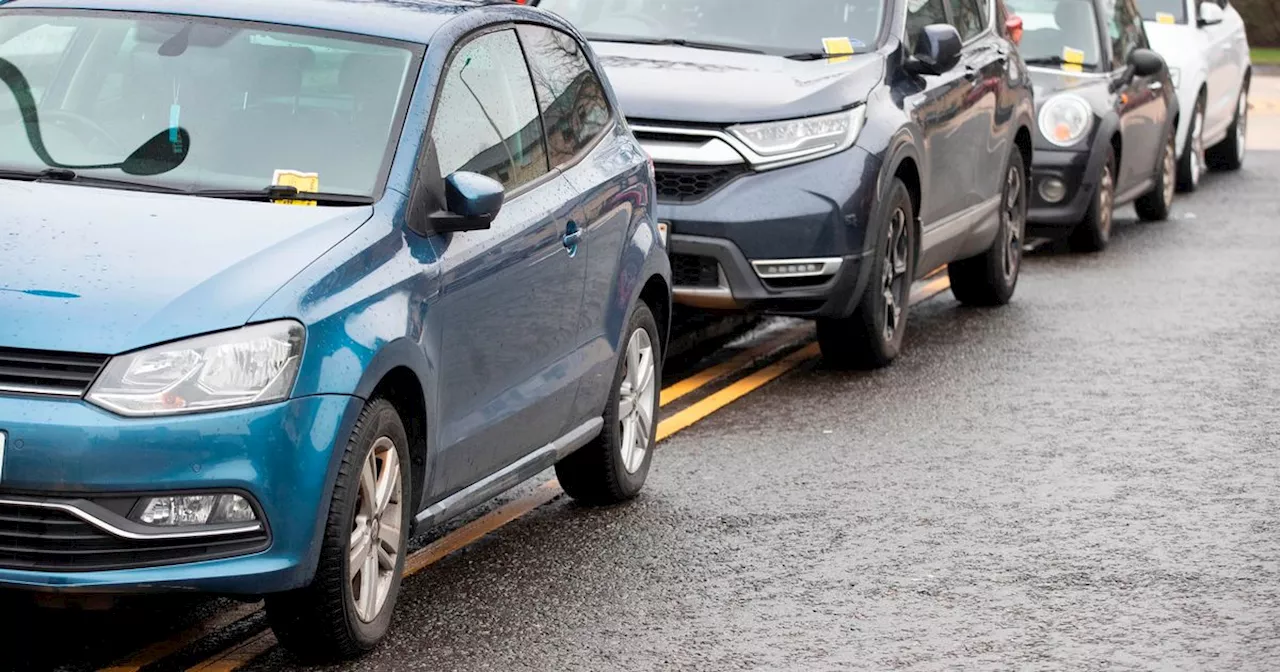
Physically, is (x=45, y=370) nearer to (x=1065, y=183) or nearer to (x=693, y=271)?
(x=693, y=271)

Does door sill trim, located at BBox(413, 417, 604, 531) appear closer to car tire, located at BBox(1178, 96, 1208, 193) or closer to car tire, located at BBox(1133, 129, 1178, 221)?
car tire, located at BBox(1133, 129, 1178, 221)

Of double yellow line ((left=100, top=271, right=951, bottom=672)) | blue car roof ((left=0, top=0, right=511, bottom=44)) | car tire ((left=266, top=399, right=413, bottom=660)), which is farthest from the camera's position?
blue car roof ((left=0, top=0, right=511, bottom=44))

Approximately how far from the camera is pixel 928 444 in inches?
355

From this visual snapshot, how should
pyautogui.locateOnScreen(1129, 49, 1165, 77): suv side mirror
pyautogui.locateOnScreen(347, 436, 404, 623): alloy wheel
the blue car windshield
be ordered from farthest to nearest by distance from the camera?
pyautogui.locateOnScreen(1129, 49, 1165, 77): suv side mirror < the blue car windshield < pyautogui.locateOnScreen(347, 436, 404, 623): alloy wheel

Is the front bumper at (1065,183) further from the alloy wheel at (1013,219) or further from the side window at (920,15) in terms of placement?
the side window at (920,15)

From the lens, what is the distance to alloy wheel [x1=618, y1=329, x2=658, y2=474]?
7871 mm

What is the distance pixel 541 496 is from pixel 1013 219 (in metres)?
5.68

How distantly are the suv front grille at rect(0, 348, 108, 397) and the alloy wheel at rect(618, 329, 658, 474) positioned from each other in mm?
2800

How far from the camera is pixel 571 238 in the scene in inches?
276

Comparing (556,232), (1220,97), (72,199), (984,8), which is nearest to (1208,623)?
(556,232)

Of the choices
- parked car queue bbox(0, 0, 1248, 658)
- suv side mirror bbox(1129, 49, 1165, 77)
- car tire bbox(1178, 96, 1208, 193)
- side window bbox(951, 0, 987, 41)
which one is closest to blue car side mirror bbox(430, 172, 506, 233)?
parked car queue bbox(0, 0, 1248, 658)

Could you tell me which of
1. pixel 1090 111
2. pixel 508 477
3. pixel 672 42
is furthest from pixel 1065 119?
pixel 508 477

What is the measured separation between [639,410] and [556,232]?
1223 mm

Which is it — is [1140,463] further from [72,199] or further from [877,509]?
[72,199]
